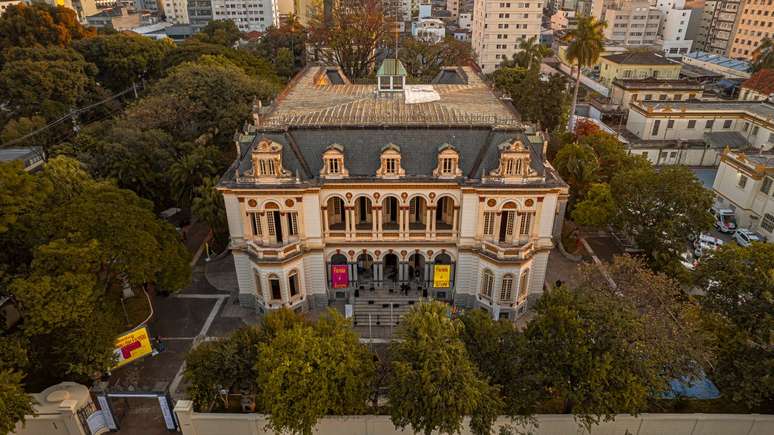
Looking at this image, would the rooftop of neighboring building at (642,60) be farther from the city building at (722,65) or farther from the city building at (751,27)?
the city building at (751,27)

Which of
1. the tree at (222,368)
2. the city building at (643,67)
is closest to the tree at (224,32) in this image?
the city building at (643,67)

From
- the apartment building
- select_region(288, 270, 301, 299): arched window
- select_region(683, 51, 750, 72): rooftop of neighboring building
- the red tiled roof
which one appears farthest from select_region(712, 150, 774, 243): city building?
the apartment building

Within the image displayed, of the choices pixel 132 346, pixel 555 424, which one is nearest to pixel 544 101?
pixel 555 424

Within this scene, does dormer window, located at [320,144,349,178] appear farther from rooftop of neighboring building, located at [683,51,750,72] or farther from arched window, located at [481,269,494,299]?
rooftop of neighboring building, located at [683,51,750,72]

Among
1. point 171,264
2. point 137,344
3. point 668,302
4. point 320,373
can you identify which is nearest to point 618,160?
point 668,302

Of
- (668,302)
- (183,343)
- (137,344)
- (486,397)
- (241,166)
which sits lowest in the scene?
(183,343)

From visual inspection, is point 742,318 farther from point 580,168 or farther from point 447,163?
point 580,168

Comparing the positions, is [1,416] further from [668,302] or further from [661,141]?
[661,141]
